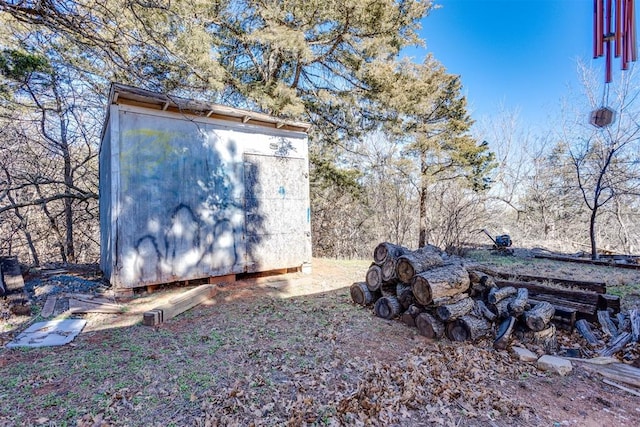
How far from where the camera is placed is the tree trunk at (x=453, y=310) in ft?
11.6

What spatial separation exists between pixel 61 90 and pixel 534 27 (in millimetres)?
14183

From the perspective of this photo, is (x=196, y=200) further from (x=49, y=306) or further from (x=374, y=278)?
(x=374, y=278)

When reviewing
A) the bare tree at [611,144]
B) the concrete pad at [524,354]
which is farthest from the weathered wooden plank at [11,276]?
the bare tree at [611,144]

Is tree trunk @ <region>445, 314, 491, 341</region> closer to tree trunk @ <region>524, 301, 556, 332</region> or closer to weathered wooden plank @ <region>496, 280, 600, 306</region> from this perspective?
tree trunk @ <region>524, 301, 556, 332</region>

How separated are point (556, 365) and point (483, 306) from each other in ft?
3.11

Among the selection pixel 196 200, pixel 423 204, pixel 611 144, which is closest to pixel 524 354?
pixel 196 200

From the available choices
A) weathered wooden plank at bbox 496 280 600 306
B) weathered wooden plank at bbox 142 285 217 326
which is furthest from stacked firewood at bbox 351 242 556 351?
weathered wooden plank at bbox 142 285 217 326

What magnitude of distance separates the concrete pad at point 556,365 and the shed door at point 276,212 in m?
4.42

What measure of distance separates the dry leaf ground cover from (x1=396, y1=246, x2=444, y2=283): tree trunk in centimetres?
64

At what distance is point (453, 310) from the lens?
3.56 m

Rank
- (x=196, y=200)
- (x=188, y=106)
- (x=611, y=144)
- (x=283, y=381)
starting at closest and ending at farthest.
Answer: (x=283, y=381) → (x=188, y=106) → (x=196, y=200) → (x=611, y=144)

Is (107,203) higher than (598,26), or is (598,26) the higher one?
(598,26)

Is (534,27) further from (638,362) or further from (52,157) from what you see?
(52,157)

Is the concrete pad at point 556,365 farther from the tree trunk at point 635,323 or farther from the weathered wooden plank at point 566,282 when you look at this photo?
the weathered wooden plank at point 566,282
